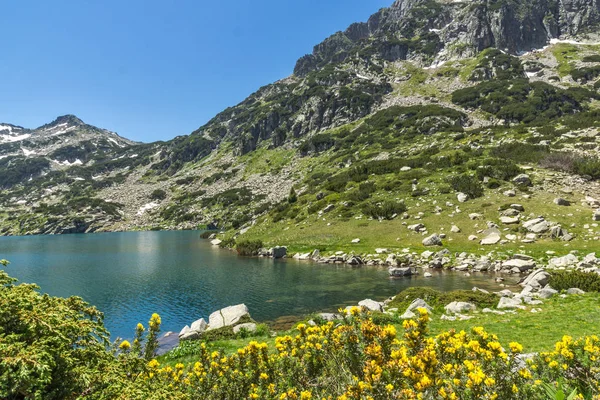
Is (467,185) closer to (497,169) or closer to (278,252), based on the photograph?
(497,169)

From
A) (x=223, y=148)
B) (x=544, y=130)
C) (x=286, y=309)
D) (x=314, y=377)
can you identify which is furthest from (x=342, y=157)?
(x=223, y=148)

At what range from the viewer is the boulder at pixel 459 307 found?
1792 centimetres

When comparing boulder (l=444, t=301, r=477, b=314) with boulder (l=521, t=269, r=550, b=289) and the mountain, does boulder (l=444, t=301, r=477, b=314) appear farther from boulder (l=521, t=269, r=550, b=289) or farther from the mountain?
the mountain

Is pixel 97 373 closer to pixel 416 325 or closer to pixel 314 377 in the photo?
pixel 314 377

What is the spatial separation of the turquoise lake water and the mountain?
33.5 feet

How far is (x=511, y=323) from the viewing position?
47.7ft

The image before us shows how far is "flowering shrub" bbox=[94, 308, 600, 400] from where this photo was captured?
4.14m

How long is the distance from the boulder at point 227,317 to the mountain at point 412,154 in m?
25.5

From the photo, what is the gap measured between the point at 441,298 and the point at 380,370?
18568mm

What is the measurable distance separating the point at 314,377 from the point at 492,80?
154 metres

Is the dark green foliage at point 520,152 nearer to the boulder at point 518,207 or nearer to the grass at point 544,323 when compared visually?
the boulder at point 518,207

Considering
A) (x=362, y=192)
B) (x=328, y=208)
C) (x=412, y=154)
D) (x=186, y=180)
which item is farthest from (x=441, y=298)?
(x=186, y=180)

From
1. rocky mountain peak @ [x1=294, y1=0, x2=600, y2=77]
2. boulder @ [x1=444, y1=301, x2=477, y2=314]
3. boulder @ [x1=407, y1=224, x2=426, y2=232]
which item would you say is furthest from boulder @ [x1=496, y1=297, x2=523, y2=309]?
rocky mountain peak @ [x1=294, y1=0, x2=600, y2=77]

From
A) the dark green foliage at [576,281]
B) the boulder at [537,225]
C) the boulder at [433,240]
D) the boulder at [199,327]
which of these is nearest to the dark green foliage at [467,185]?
the boulder at [537,225]
